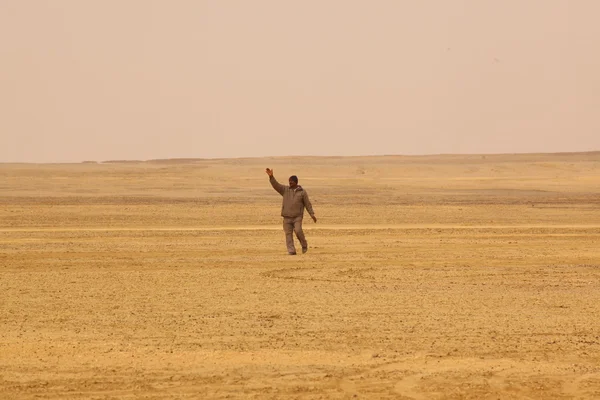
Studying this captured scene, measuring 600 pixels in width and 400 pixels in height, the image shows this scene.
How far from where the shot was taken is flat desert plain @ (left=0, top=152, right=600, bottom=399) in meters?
8.73

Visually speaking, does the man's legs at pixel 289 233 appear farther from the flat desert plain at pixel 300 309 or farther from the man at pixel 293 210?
the flat desert plain at pixel 300 309

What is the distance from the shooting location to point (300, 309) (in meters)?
12.0

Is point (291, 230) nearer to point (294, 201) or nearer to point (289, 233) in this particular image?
point (289, 233)

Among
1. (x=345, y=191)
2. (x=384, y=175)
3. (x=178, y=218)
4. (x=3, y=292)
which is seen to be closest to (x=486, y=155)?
(x=384, y=175)

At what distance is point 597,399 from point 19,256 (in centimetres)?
1140

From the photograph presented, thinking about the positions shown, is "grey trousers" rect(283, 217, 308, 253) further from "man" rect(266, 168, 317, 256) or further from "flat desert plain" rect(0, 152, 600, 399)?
"flat desert plain" rect(0, 152, 600, 399)

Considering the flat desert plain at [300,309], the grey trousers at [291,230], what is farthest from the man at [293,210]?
the flat desert plain at [300,309]

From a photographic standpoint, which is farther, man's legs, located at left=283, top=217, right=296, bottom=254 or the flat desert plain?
man's legs, located at left=283, top=217, right=296, bottom=254

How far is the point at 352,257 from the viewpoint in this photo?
57.4 feet

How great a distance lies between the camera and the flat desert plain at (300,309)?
8.73 m

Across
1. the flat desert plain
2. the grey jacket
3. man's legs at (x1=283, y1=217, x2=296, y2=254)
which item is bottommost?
the flat desert plain

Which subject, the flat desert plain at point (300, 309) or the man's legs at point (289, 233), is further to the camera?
the man's legs at point (289, 233)

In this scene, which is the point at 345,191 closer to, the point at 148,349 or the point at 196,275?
the point at 196,275

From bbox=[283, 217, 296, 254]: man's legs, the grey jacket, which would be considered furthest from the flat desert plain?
the grey jacket
